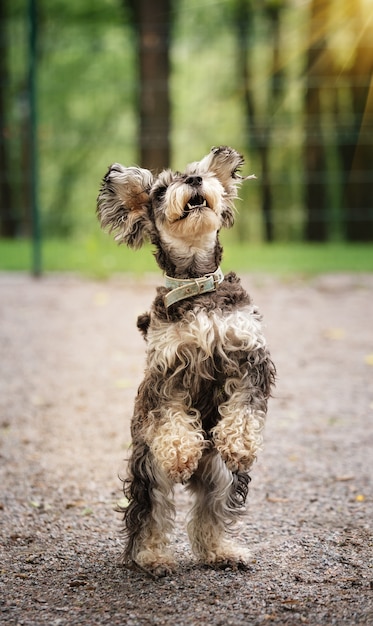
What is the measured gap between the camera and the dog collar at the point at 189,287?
411 cm

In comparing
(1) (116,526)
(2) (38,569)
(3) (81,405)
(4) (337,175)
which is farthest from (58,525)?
(4) (337,175)

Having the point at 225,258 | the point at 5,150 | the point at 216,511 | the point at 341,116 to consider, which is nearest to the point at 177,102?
the point at 341,116

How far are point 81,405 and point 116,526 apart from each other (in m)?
2.73

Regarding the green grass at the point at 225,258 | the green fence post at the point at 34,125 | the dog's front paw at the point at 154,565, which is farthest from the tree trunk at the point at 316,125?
the dog's front paw at the point at 154,565

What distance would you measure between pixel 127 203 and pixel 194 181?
17.0 inches

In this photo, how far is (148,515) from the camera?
428cm

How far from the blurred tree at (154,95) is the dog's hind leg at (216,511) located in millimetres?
12610

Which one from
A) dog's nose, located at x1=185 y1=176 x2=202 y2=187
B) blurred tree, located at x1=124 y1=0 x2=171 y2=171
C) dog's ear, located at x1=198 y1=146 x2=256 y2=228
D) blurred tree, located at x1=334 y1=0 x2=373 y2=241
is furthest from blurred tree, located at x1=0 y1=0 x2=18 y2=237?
dog's nose, located at x1=185 y1=176 x2=202 y2=187

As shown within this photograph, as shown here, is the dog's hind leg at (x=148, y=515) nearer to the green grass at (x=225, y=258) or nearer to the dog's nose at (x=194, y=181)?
the dog's nose at (x=194, y=181)

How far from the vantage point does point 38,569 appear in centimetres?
439

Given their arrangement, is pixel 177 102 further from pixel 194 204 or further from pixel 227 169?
pixel 194 204

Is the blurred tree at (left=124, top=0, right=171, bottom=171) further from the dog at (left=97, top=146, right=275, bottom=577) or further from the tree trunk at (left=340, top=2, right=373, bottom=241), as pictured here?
the dog at (left=97, top=146, right=275, bottom=577)

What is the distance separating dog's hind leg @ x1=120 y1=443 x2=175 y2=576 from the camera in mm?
4246

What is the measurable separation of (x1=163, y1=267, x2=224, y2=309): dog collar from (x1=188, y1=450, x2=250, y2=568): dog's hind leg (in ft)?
2.37
